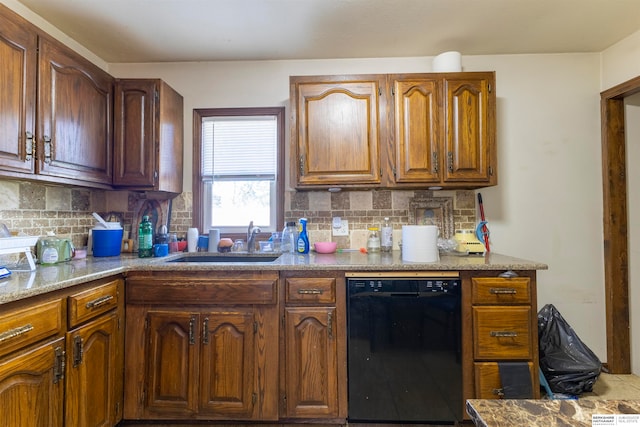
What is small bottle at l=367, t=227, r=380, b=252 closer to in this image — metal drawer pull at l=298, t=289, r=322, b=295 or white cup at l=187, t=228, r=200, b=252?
metal drawer pull at l=298, t=289, r=322, b=295

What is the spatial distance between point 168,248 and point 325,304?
1262 mm

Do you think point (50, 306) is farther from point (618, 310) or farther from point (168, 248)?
point (618, 310)

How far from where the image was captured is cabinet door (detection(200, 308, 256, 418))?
1751mm

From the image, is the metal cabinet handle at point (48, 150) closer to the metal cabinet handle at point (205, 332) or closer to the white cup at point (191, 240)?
the white cup at point (191, 240)

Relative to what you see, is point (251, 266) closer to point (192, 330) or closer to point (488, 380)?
point (192, 330)

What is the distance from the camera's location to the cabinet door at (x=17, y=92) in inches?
57.8

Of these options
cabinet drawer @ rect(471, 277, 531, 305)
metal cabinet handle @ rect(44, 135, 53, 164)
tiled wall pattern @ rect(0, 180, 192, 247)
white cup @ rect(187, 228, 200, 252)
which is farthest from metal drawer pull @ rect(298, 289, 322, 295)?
metal cabinet handle @ rect(44, 135, 53, 164)

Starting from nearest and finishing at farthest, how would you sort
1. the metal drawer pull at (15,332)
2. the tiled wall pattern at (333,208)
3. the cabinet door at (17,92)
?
1. the metal drawer pull at (15,332)
2. the cabinet door at (17,92)
3. the tiled wall pattern at (333,208)

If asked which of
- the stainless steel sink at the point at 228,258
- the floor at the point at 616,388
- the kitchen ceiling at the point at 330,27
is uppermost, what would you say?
the kitchen ceiling at the point at 330,27

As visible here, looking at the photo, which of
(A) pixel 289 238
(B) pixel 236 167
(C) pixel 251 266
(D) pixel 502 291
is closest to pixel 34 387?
(C) pixel 251 266

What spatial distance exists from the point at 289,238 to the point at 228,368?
3.09 ft

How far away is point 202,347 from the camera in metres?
1.76

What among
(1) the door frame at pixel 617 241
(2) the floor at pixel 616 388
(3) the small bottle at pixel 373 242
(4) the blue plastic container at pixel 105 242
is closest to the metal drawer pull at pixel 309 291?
(3) the small bottle at pixel 373 242

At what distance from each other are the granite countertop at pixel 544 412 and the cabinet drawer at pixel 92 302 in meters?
1.61
